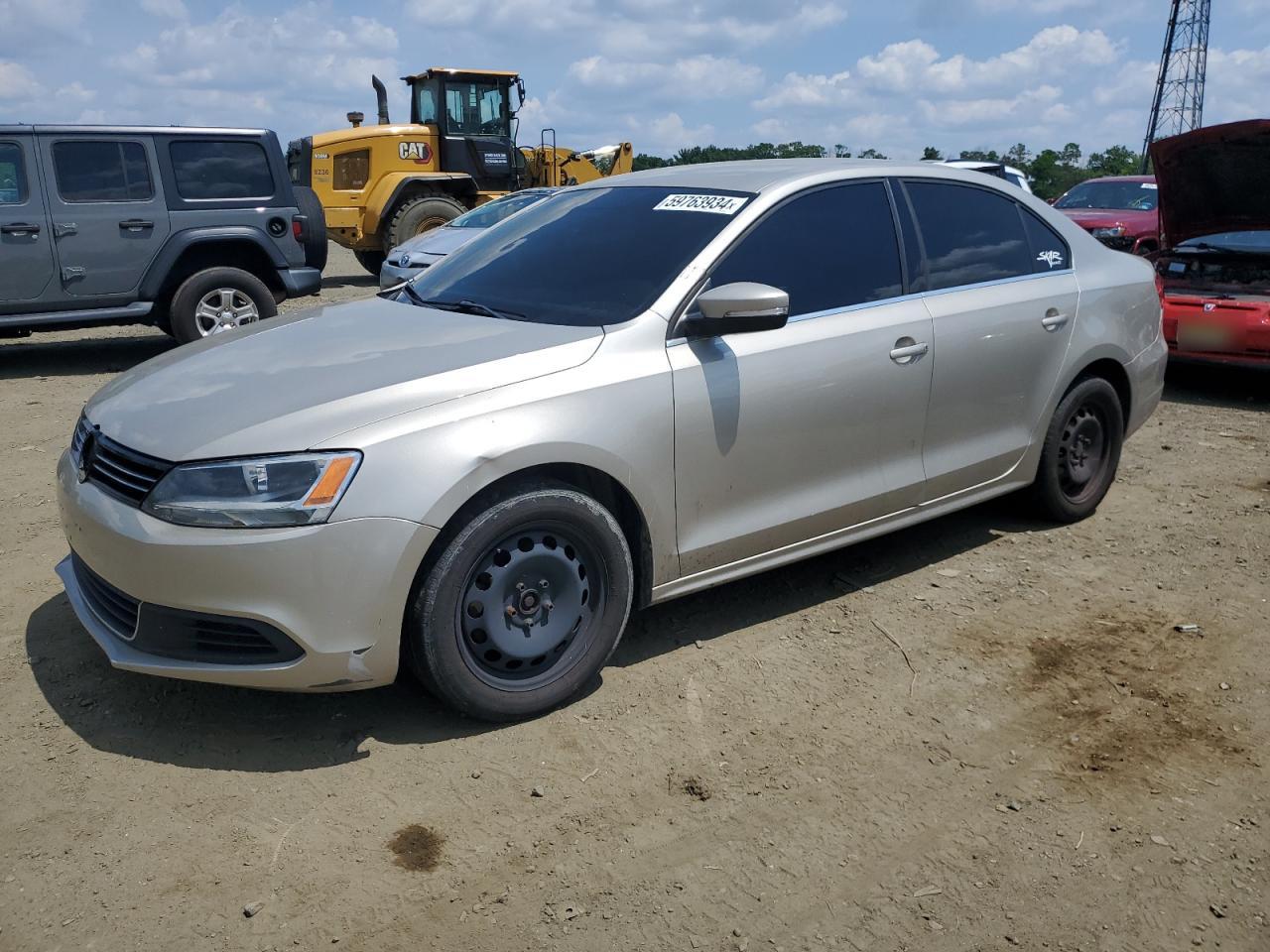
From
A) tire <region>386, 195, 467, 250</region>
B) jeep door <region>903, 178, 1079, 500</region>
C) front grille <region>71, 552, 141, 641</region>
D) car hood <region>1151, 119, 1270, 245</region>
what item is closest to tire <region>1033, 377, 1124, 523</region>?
jeep door <region>903, 178, 1079, 500</region>

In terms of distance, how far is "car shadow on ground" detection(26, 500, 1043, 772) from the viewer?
3271 mm

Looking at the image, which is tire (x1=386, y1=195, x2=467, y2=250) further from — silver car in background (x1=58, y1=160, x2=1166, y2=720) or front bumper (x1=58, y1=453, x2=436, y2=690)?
front bumper (x1=58, y1=453, x2=436, y2=690)

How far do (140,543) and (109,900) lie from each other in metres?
0.92

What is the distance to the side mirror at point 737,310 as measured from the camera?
3.56 metres

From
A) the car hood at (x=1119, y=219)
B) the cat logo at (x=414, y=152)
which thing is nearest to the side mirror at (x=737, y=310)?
the car hood at (x=1119, y=219)

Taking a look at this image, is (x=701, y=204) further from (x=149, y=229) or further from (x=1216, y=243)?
(x=149, y=229)

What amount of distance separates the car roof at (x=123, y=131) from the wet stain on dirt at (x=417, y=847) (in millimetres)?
8117

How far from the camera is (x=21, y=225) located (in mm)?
8805

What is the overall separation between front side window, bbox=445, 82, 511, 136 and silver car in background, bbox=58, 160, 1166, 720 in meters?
12.9

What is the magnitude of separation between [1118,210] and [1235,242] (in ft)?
18.1

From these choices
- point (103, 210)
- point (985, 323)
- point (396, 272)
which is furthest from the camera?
point (396, 272)

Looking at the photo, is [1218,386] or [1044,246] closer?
[1044,246]

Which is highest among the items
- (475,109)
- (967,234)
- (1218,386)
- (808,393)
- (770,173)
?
(475,109)

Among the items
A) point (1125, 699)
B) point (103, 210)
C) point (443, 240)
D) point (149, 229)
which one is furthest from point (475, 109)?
point (1125, 699)
